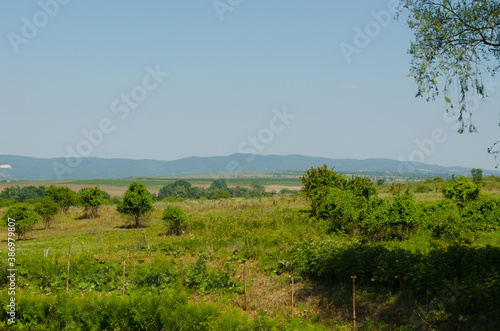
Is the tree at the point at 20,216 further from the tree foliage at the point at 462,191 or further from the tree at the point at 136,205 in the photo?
the tree foliage at the point at 462,191

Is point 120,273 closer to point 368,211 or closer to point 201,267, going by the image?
point 201,267

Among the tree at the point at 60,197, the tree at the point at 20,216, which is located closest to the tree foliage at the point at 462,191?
the tree at the point at 20,216

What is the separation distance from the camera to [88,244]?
75.5 ft

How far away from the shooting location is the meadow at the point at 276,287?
892 cm

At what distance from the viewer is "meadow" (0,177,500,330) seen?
8.92 m

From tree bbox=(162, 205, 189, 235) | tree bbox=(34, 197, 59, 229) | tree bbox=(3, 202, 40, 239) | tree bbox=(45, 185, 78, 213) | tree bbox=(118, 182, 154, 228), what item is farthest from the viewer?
tree bbox=(45, 185, 78, 213)

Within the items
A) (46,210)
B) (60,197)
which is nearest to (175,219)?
(46,210)

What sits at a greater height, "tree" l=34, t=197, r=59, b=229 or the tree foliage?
the tree foliage

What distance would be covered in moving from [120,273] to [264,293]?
530 centimetres

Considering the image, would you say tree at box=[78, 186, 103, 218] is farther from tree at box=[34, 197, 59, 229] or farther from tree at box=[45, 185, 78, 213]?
tree at box=[34, 197, 59, 229]

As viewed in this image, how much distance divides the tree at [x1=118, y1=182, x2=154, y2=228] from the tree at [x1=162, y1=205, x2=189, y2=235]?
21.3ft

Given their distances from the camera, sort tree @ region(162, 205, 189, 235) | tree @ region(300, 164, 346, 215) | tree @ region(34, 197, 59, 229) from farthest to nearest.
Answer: tree @ region(34, 197, 59, 229)
tree @ region(300, 164, 346, 215)
tree @ region(162, 205, 189, 235)

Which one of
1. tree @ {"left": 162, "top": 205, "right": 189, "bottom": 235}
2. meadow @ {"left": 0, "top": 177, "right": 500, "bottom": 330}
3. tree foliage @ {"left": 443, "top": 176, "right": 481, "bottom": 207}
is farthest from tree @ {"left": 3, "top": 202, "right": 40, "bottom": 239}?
tree foliage @ {"left": 443, "top": 176, "right": 481, "bottom": 207}

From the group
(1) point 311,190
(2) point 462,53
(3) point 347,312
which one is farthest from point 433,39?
(1) point 311,190
